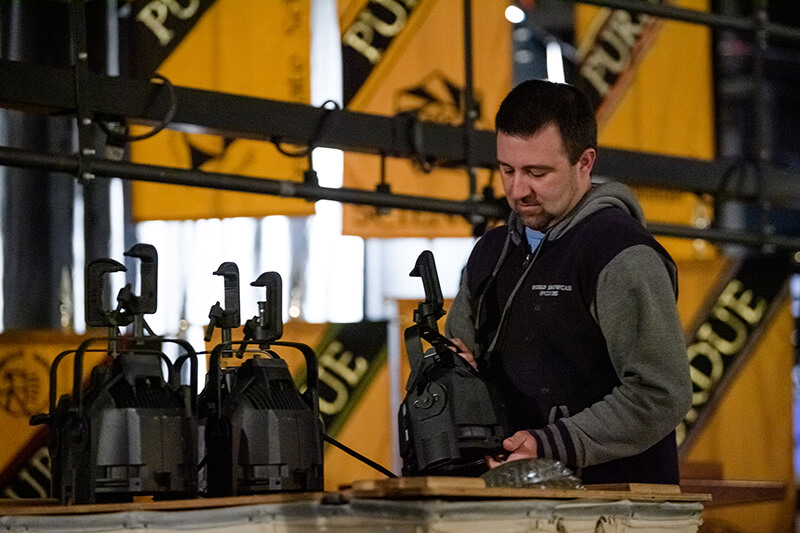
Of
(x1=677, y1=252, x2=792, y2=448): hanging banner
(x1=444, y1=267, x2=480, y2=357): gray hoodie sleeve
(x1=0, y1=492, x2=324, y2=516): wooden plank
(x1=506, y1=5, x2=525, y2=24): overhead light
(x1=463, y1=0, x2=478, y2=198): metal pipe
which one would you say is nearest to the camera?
(x1=0, y1=492, x2=324, y2=516): wooden plank

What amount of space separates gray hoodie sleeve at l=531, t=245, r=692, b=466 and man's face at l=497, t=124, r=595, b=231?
21 centimetres

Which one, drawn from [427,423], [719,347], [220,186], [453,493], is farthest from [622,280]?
[719,347]

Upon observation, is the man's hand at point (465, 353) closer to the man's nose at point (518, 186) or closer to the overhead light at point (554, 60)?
the man's nose at point (518, 186)

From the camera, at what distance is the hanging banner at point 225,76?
3926 mm

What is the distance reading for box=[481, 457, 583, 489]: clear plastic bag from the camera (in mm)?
1775

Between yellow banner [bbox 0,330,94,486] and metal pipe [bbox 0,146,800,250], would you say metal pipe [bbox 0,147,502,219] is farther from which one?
yellow banner [bbox 0,330,94,486]

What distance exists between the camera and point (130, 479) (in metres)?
1.83

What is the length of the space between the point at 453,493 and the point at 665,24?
3831mm

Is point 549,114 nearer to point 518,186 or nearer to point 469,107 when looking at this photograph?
point 518,186

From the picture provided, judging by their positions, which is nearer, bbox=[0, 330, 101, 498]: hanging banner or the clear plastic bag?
the clear plastic bag

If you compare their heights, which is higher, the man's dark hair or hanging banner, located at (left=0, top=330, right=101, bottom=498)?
the man's dark hair

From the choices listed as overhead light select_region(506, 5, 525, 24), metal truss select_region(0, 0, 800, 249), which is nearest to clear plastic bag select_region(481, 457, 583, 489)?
metal truss select_region(0, 0, 800, 249)

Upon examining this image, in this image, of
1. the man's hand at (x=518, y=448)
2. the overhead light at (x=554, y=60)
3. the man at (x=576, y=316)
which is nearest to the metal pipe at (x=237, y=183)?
the man at (x=576, y=316)

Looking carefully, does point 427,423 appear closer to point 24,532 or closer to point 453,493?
point 453,493
